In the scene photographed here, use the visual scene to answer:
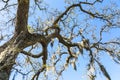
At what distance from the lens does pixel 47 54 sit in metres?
14.6

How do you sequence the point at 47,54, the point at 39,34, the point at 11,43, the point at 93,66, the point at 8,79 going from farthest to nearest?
1. the point at 93,66
2. the point at 47,54
3. the point at 39,34
4. the point at 11,43
5. the point at 8,79

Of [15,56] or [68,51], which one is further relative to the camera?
[68,51]

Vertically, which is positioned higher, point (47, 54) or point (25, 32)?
point (25, 32)

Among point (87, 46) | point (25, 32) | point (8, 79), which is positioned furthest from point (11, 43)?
point (87, 46)

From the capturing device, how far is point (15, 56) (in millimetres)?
11469

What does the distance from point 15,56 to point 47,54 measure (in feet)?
10.9

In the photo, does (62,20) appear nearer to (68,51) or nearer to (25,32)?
(68,51)

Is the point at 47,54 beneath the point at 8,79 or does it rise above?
beneath

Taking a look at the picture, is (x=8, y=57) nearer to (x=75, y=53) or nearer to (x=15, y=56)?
(x=15, y=56)

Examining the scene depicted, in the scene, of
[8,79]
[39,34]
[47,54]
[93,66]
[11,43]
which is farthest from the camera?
[93,66]

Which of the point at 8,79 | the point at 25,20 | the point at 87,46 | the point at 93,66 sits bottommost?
the point at 93,66

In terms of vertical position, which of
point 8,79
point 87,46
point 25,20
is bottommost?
point 87,46

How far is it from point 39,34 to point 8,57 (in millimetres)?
2496

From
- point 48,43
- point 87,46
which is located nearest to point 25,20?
point 48,43
